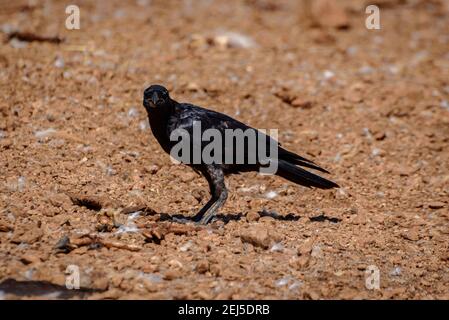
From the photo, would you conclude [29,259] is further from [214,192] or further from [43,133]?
[43,133]

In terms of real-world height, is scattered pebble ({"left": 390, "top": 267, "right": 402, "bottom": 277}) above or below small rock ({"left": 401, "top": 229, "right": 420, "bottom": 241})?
below

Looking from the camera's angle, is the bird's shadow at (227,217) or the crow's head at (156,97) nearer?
the crow's head at (156,97)

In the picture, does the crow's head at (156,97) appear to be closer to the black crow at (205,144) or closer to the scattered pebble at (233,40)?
the black crow at (205,144)

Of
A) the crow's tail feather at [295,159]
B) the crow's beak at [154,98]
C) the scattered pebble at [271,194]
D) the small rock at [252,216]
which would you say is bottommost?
the small rock at [252,216]

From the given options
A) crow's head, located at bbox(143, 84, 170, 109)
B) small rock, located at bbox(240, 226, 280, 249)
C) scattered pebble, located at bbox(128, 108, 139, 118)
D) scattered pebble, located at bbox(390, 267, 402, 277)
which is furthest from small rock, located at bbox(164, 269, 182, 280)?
scattered pebble, located at bbox(128, 108, 139, 118)

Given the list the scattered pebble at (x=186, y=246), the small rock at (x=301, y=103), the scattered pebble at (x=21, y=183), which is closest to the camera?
the scattered pebble at (x=186, y=246)

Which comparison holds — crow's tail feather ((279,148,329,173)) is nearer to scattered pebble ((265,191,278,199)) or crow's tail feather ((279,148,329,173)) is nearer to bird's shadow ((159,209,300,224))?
bird's shadow ((159,209,300,224))

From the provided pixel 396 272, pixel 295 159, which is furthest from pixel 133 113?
pixel 396 272

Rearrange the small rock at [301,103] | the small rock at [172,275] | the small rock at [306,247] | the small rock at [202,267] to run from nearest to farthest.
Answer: the small rock at [172,275], the small rock at [202,267], the small rock at [306,247], the small rock at [301,103]

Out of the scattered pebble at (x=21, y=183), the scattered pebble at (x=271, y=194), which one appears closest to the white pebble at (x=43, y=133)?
the scattered pebble at (x=21, y=183)
